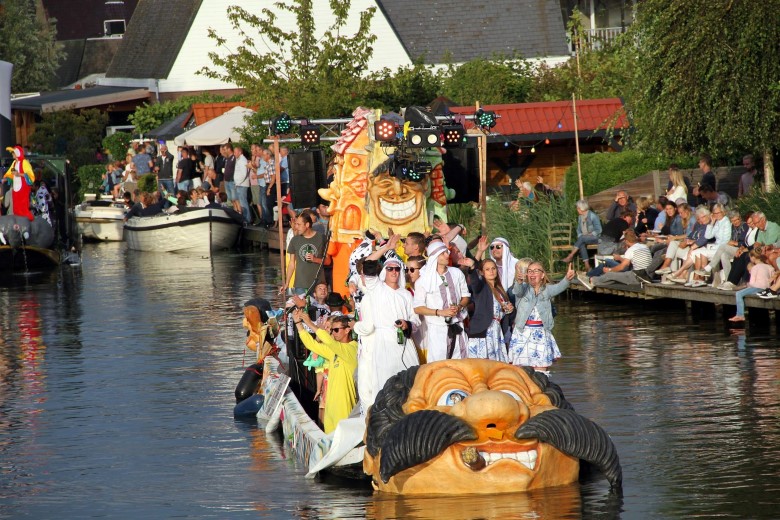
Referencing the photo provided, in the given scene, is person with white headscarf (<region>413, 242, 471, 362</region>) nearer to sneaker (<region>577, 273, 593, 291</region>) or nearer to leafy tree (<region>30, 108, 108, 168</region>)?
sneaker (<region>577, 273, 593, 291</region>)

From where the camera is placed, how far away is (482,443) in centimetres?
1086

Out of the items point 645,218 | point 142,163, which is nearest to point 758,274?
point 645,218

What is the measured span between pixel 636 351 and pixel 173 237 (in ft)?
66.6

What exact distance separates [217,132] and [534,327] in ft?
93.8

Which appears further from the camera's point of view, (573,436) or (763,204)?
(763,204)

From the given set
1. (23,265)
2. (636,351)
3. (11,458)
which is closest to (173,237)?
(23,265)

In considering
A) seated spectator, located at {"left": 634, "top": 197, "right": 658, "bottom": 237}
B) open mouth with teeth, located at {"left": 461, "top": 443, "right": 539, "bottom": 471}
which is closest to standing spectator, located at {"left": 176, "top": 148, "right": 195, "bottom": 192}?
seated spectator, located at {"left": 634, "top": 197, "right": 658, "bottom": 237}

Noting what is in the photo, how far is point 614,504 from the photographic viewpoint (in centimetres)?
1097

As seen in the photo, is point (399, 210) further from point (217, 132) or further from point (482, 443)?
point (217, 132)

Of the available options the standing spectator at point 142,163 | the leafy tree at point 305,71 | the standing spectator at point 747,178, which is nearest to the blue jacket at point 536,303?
the standing spectator at point 747,178

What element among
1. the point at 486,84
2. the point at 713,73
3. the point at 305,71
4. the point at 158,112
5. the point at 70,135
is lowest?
the point at 713,73

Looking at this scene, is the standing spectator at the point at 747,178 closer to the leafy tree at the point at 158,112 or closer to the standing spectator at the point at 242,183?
the standing spectator at the point at 242,183

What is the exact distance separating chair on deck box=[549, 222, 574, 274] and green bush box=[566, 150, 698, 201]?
22.3 ft

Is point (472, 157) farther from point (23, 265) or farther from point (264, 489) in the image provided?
point (23, 265)
